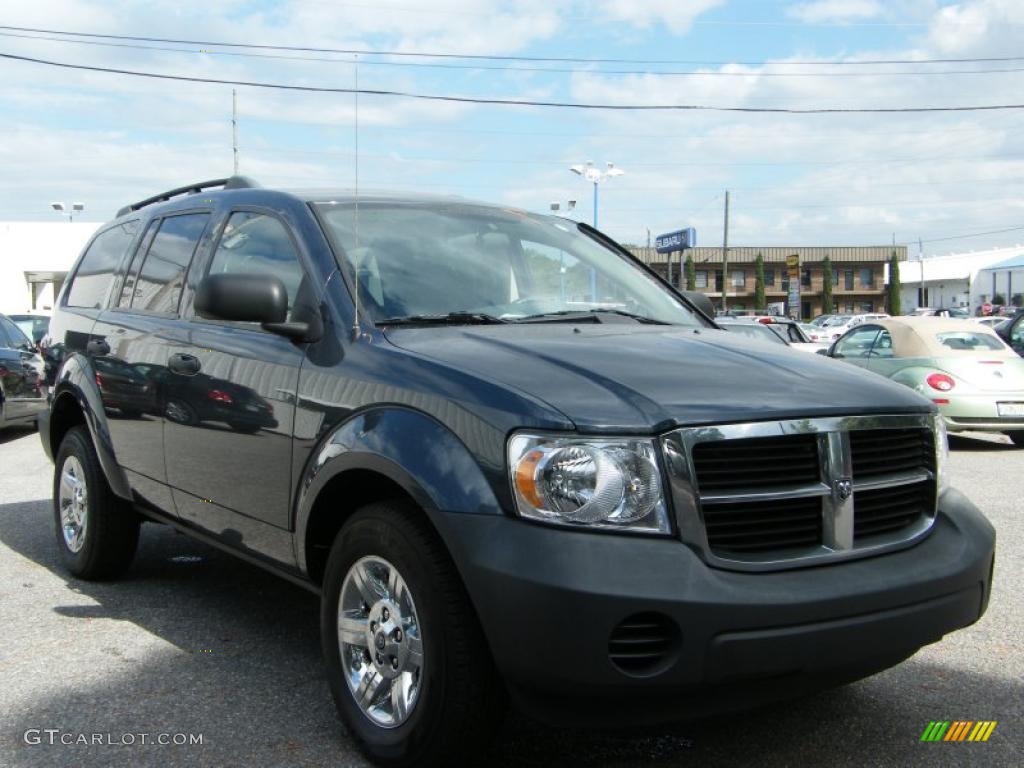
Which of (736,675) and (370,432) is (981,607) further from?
(370,432)

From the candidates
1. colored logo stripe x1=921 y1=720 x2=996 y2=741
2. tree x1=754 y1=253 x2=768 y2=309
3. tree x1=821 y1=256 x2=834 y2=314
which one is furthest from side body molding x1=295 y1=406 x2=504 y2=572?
tree x1=821 y1=256 x2=834 y2=314

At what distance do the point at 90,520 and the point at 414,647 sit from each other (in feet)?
9.61

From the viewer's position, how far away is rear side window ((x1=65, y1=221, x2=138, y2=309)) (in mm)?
5594

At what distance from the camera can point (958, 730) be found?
3.52 meters

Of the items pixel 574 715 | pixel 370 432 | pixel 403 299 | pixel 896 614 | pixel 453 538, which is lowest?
pixel 574 715

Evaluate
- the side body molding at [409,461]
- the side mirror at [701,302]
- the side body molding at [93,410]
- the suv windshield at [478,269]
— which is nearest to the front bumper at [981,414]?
the side mirror at [701,302]

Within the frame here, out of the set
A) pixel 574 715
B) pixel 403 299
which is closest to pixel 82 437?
pixel 403 299

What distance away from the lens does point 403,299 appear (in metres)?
3.76

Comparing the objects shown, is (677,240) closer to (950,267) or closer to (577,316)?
(577,316)

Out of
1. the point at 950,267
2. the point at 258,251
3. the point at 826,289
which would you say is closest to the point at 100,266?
the point at 258,251

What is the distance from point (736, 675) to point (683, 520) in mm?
403

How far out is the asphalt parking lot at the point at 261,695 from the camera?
3.36m

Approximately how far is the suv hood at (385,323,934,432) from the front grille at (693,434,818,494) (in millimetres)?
69
